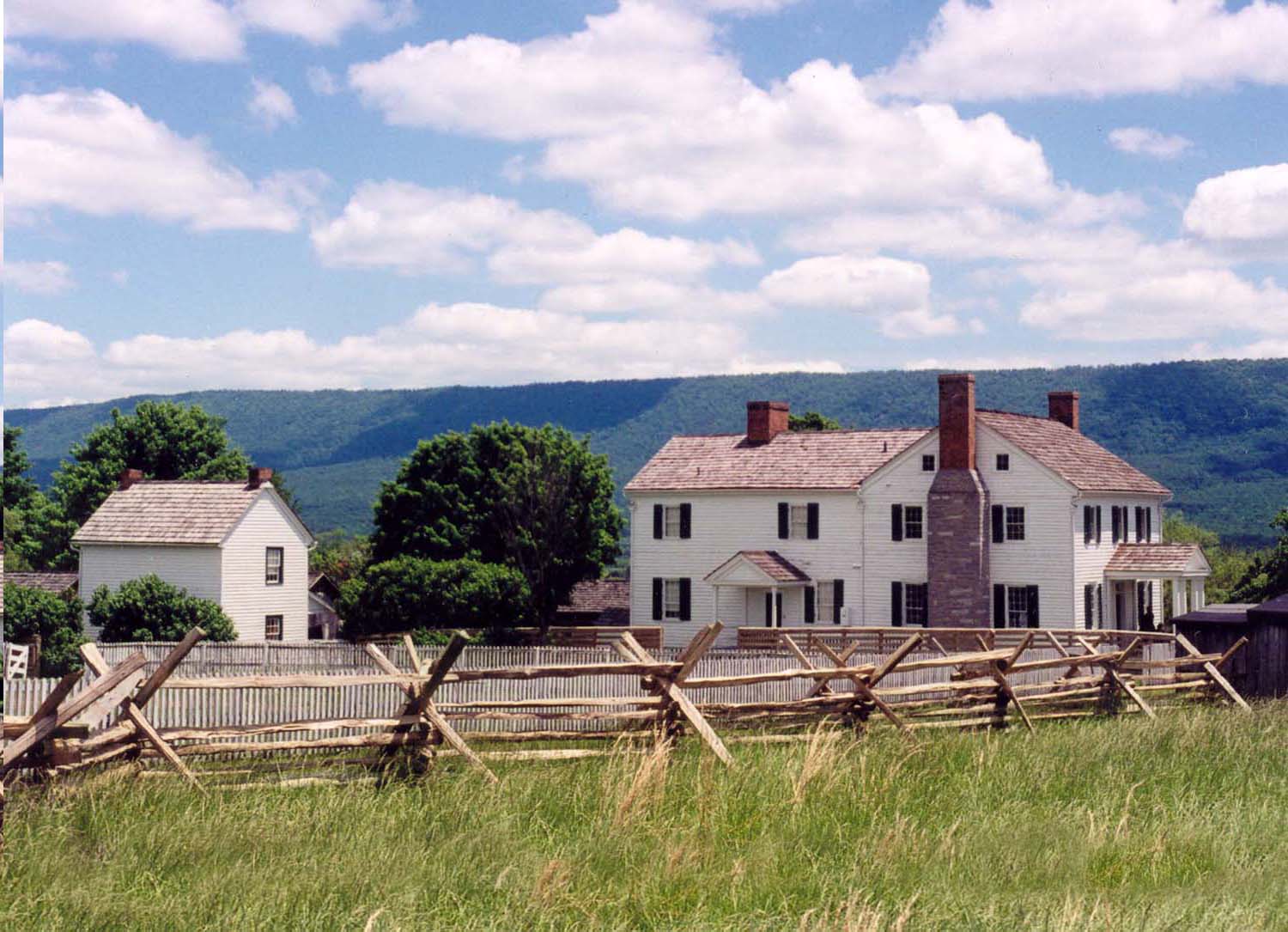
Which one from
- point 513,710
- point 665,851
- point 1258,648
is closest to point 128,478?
point 1258,648

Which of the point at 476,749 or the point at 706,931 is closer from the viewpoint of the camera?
the point at 706,931

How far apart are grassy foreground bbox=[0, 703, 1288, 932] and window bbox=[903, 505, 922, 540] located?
35.1 metres

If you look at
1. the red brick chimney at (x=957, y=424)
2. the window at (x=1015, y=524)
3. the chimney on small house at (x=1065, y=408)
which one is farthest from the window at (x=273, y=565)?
the chimney on small house at (x=1065, y=408)

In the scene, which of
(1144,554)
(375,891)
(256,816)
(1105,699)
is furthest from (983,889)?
(1144,554)

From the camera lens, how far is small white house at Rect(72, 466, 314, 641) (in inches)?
1966

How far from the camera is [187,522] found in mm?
50562

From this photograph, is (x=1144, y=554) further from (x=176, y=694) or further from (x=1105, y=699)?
(x=176, y=694)

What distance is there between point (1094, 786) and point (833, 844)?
4079 millimetres

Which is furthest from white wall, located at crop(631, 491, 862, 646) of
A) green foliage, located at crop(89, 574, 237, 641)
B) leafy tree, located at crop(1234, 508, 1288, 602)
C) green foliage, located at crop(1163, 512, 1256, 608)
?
green foliage, located at crop(1163, 512, 1256, 608)

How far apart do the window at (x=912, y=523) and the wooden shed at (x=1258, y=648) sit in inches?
827

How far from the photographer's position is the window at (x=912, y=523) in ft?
163

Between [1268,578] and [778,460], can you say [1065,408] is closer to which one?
[1268,578]

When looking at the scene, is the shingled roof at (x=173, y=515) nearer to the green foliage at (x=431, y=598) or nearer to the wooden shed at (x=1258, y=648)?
the green foliage at (x=431, y=598)

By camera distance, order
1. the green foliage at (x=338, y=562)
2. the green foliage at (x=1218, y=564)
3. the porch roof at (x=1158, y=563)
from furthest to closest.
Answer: the green foliage at (x=338, y=562) < the green foliage at (x=1218, y=564) < the porch roof at (x=1158, y=563)
